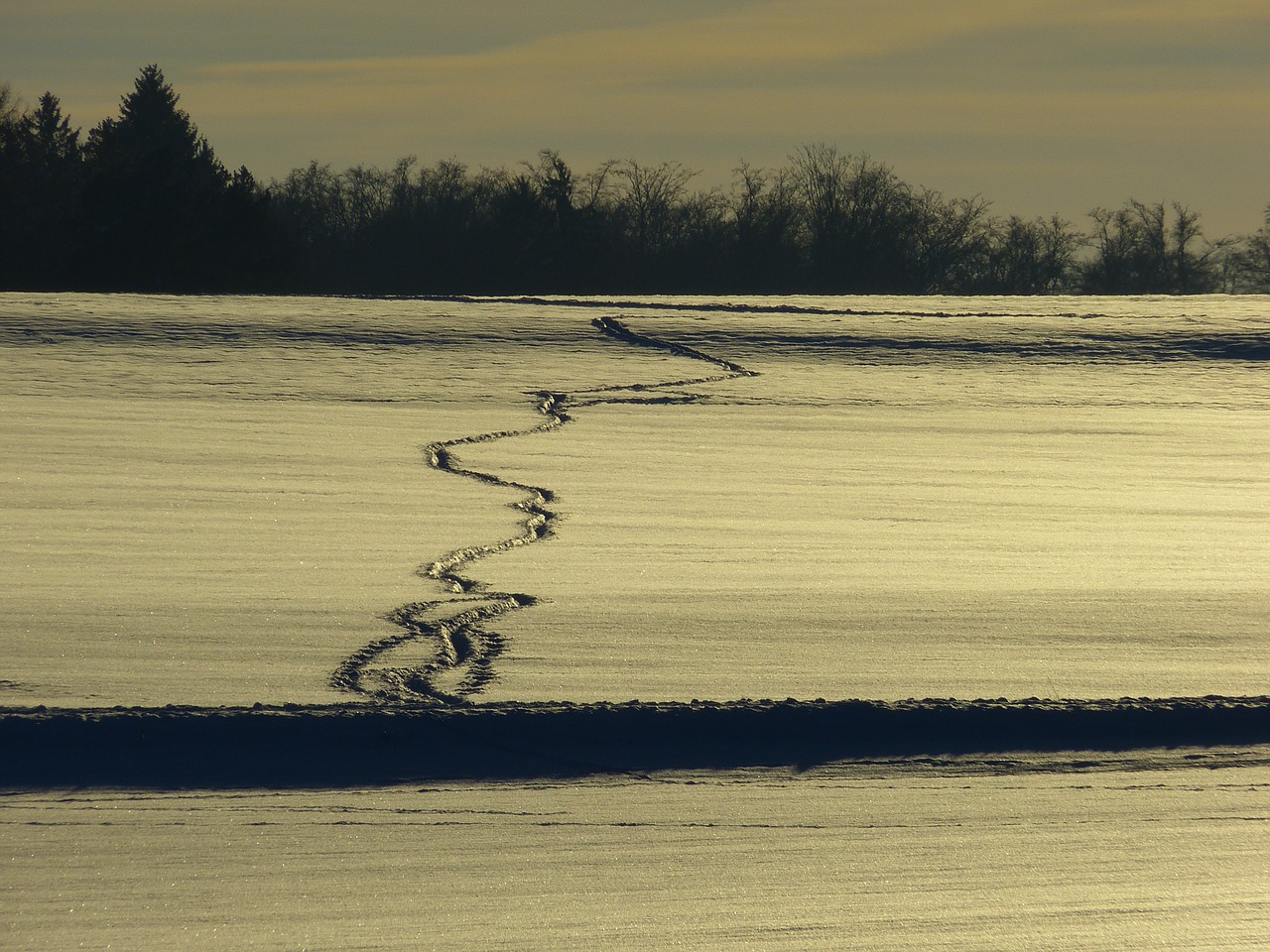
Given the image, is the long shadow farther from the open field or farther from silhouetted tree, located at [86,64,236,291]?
silhouetted tree, located at [86,64,236,291]

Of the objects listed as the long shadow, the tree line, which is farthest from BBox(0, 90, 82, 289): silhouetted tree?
the long shadow

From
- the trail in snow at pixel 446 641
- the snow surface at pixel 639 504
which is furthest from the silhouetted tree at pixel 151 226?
the trail in snow at pixel 446 641

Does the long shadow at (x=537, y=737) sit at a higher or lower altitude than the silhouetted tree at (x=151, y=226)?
lower

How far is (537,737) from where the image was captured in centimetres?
230

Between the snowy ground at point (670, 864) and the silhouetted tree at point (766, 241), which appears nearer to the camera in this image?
the snowy ground at point (670, 864)

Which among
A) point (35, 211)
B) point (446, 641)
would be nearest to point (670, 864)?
point (446, 641)

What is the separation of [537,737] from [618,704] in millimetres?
157

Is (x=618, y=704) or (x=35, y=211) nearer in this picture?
(x=618, y=704)

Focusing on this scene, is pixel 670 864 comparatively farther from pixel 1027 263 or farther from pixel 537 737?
pixel 1027 263

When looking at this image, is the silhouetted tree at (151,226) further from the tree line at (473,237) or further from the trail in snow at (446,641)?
the trail in snow at (446,641)

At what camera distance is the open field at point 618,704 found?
72.8 inches

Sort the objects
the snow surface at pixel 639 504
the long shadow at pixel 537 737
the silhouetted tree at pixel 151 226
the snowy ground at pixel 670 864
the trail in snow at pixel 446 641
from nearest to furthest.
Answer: the snowy ground at pixel 670 864 → the long shadow at pixel 537 737 → the trail in snow at pixel 446 641 → the snow surface at pixel 639 504 → the silhouetted tree at pixel 151 226

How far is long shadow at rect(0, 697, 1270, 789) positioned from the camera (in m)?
2.16

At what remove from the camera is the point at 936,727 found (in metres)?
2.39
